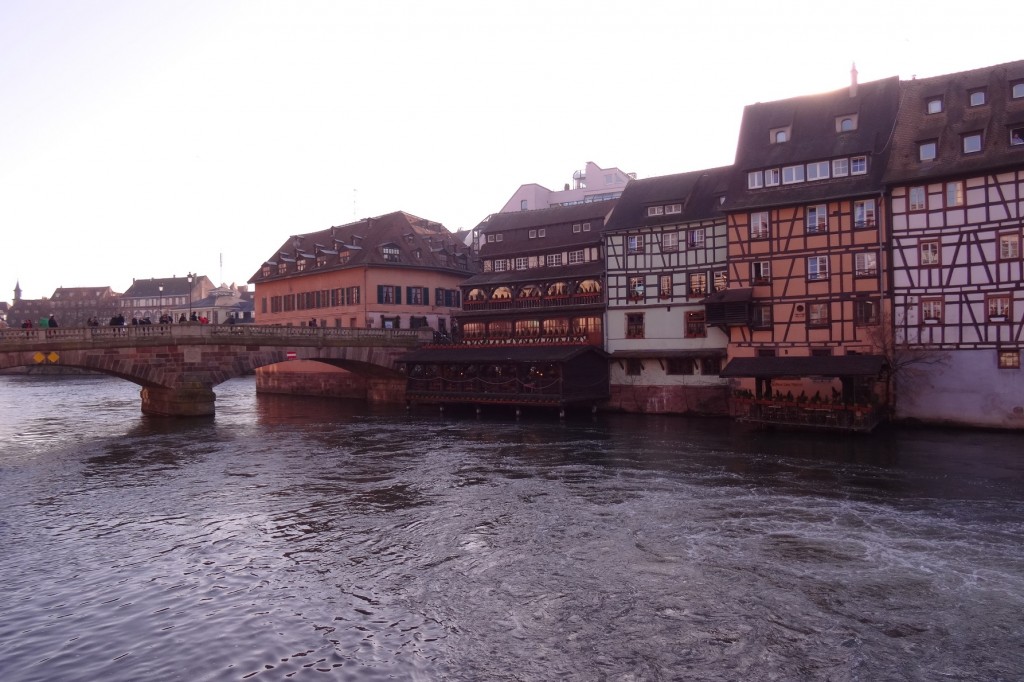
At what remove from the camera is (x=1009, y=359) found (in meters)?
34.4

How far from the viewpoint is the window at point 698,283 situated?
44.3 m

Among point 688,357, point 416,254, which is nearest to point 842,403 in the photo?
point 688,357

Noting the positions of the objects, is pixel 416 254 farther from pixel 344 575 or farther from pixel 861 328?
pixel 344 575

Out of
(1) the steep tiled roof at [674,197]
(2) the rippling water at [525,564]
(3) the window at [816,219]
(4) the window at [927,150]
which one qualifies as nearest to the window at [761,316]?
(3) the window at [816,219]

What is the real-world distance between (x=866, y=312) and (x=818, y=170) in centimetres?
848

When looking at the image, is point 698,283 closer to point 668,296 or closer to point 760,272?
point 668,296

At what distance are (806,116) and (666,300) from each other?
44.2ft

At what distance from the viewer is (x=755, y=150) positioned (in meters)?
43.8

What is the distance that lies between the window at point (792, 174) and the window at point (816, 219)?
2.13m

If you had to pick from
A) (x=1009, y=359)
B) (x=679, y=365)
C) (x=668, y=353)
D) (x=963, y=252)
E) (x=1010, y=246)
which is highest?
(x=1010, y=246)

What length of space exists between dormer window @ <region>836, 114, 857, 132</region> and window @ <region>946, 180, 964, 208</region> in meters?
6.88

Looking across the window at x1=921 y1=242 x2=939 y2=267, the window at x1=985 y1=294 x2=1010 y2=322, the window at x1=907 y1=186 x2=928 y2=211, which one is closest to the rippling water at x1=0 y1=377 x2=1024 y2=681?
the window at x1=985 y1=294 x2=1010 y2=322

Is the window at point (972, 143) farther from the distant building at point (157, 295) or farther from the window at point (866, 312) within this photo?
the distant building at point (157, 295)

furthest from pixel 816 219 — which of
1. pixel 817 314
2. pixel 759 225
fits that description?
pixel 817 314
